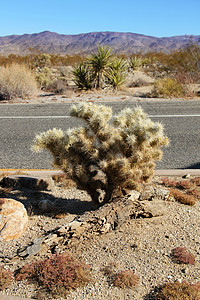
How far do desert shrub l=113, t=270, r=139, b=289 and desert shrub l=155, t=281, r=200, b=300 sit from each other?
21 centimetres

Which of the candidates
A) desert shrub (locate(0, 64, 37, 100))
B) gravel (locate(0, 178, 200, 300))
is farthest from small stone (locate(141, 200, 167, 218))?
desert shrub (locate(0, 64, 37, 100))

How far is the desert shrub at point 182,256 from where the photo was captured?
9.63ft

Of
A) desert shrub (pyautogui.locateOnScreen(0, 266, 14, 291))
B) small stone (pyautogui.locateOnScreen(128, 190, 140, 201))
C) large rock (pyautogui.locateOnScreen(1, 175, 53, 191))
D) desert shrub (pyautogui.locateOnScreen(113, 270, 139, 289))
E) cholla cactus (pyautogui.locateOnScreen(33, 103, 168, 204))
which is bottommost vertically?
desert shrub (pyautogui.locateOnScreen(0, 266, 14, 291))

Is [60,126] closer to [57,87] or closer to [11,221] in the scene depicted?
[11,221]

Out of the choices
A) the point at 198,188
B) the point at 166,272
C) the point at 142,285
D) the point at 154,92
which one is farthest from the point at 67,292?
the point at 154,92

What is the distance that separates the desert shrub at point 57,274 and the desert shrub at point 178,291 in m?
0.61

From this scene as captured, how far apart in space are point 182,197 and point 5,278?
7.64ft

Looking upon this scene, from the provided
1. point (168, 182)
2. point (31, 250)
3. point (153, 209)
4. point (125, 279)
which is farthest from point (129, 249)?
point (168, 182)

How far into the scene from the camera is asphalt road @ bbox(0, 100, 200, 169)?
5.83m

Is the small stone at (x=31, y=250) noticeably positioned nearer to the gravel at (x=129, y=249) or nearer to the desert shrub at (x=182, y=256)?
the gravel at (x=129, y=249)

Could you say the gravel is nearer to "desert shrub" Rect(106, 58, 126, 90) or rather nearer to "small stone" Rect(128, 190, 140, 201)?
"small stone" Rect(128, 190, 140, 201)

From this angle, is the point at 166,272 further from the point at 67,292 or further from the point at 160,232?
the point at 67,292

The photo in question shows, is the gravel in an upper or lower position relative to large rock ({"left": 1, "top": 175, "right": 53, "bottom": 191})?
lower

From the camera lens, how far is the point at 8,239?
11.1ft
